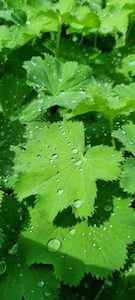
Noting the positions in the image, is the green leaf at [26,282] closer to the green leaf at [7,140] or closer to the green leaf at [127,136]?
the green leaf at [7,140]

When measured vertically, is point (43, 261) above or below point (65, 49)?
below

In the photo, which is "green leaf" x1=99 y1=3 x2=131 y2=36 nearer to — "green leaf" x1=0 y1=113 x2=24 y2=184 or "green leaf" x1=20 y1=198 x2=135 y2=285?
"green leaf" x1=0 y1=113 x2=24 y2=184

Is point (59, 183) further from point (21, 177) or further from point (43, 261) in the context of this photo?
point (43, 261)

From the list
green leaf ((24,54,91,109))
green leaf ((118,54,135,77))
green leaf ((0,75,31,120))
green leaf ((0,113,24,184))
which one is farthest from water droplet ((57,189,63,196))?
green leaf ((118,54,135,77))

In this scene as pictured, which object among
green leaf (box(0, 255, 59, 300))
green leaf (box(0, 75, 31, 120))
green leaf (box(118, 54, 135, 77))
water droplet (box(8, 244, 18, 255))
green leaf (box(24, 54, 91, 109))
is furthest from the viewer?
green leaf (box(118, 54, 135, 77))

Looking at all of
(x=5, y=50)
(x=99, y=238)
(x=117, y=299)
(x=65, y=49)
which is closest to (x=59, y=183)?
(x=99, y=238)

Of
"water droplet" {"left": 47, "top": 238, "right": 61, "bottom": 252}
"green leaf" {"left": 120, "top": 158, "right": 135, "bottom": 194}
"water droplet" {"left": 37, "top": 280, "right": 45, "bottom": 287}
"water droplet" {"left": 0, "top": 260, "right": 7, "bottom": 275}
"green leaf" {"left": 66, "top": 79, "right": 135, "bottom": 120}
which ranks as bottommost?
"water droplet" {"left": 37, "top": 280, "right": 45, "bottom": 287}

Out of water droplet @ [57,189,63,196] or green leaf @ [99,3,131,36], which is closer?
water droplet @ [57,189,63,196]

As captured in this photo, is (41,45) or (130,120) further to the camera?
(41,45)
